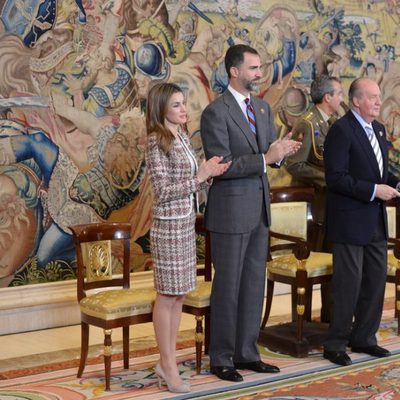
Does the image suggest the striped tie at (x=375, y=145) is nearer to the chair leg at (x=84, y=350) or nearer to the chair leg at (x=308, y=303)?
the chair leg at (x=308, y=303)

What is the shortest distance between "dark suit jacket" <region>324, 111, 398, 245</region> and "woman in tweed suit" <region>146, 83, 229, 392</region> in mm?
1100

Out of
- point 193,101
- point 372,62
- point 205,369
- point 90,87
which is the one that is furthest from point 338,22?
point 205,369

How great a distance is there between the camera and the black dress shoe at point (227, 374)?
5949 mm

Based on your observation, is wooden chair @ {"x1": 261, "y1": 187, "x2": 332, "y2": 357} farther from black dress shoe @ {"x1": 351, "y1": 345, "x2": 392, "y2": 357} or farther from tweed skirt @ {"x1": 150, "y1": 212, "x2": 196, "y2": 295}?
tweed skirt @ {"x1": 150, "y1": 212, "x2": 196, "y2": 295}

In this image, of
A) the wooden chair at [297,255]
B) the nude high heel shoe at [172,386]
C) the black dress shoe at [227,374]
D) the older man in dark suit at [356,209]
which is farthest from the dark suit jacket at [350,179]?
the nude high heel shoe at [172,386]

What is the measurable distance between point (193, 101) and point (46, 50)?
5.18 feet

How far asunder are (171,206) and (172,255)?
31cm

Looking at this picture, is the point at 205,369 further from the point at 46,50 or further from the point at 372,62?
the point at 372,62

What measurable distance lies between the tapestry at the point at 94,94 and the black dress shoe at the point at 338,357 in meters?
2.44

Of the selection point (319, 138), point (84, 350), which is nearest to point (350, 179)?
point (319, 138)

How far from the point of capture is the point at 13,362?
6648 mm

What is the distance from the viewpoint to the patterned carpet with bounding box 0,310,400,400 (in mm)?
5680

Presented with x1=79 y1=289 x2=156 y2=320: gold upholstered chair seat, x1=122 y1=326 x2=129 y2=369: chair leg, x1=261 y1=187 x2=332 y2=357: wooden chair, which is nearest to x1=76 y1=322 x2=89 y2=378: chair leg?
x1=79 y1=289 x2=156 y2=320: gold upholstered chair seat

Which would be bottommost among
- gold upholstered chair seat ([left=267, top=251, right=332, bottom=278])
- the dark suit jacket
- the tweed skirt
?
gold upholstered chair seat ([left=267, top=251, right=332, bottom=278])
